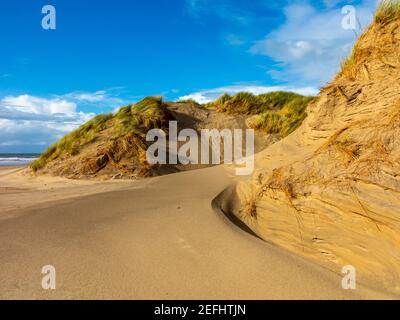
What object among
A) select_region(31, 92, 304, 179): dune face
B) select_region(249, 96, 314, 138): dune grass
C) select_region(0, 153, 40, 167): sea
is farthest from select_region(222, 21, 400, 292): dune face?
select_region(0, 153, 40, 167): sea

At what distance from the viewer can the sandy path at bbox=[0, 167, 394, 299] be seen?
2.56 meters

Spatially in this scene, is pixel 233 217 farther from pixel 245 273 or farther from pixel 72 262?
pixel 72 262

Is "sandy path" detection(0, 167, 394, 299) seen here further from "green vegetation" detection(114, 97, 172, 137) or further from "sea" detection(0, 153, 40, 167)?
"sea" detection(0, 153, 40, 167)

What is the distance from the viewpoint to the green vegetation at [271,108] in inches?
567

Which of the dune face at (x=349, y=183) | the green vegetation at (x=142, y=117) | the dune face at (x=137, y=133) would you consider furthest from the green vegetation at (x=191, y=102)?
the dune face at (x=349, y=183)

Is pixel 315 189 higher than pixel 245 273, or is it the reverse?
pixel 315 189

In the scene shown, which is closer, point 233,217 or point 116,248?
point 116,248

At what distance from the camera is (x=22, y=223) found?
4.04 m

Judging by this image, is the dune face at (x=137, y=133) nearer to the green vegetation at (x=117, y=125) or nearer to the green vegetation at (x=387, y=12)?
the green vegetation at (x=117, y=125)
